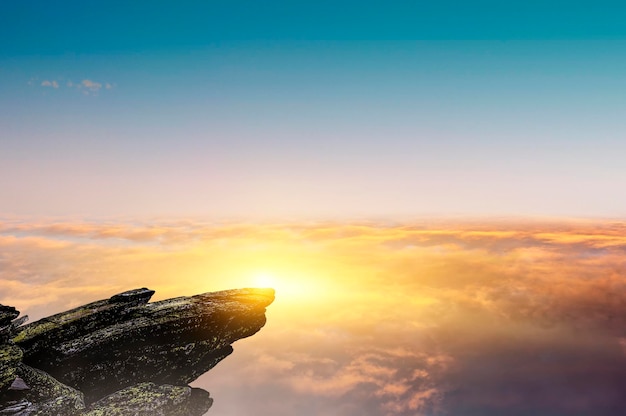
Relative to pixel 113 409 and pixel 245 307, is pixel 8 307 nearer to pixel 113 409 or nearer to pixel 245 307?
pixel 113 409

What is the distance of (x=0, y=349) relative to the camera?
73.5 ft

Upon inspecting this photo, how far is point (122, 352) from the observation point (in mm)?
27500

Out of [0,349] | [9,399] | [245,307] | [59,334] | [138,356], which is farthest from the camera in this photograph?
[245,307]

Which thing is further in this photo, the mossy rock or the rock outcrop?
the mossy rock

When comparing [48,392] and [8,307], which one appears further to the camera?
[8,307]

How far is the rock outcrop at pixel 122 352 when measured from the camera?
872 inches

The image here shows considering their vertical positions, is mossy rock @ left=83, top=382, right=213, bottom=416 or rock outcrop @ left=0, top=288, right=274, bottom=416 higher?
rock outcrop @ left=0, top=288, right=274, bottom=416

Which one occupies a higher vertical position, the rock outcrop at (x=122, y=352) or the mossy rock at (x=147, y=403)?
the rock outcrop at (x=122, y=352)

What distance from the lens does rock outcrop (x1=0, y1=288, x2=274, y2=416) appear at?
72.6 feet

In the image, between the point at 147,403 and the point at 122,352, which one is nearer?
the point at 147,403

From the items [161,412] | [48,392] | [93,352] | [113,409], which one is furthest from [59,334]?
[161,412]

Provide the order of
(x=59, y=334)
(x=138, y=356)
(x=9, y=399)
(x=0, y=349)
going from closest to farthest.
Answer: (x=9, y=399)
(x=0, y=349)
(x=59, y=334)
(x=138, y=356)

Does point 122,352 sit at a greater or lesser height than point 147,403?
greater

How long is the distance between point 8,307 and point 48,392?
6.17 meters
